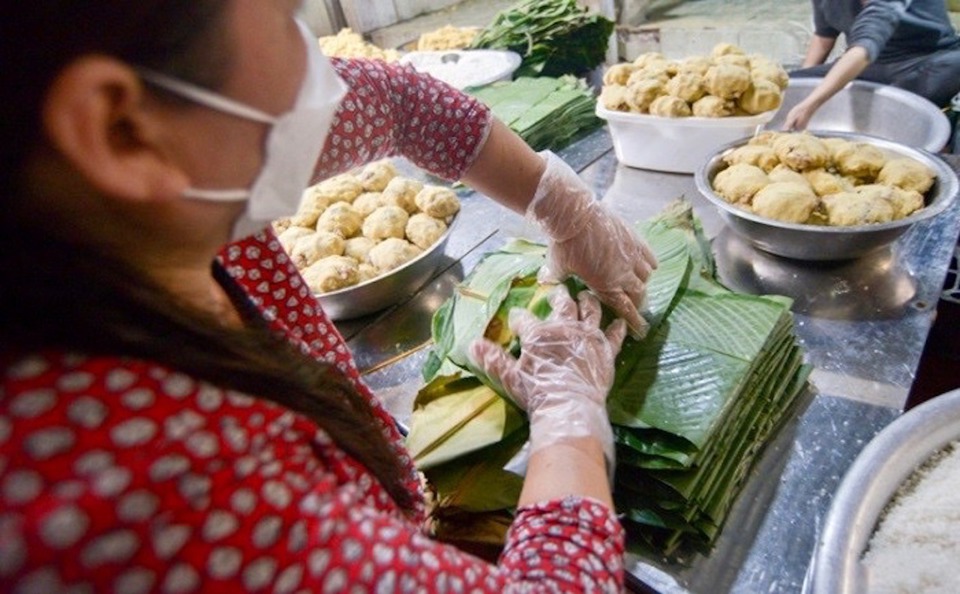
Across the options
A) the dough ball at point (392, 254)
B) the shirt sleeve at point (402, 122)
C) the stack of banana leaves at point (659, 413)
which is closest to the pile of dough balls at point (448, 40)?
the dough ball at point (392, 254)

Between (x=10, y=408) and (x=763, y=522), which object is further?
(x=763, y=522)

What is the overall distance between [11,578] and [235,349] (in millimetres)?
294

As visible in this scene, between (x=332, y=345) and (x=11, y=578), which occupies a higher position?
(x=11, y=578)

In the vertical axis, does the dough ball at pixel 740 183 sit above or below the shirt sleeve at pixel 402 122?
below

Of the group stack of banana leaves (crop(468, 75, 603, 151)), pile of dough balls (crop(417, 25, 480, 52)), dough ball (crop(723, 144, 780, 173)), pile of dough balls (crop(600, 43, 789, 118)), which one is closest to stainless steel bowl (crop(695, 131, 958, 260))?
dough ball (crop(723, 144, 780, 173))

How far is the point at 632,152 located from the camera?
2846mm

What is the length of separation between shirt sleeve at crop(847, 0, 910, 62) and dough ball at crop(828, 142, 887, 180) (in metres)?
1.34

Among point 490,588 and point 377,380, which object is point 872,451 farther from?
point 377,380

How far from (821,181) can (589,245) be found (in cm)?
101

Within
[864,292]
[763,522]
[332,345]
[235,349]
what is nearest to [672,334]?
[763,522]

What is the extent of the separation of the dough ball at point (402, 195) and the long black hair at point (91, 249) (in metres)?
1.81

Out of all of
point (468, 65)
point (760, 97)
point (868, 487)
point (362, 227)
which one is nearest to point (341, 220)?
point (362, 227)

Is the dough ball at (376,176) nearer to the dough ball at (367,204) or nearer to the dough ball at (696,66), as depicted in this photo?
the dough ball at (367,204)

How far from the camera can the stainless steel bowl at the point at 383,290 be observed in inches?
81.0
